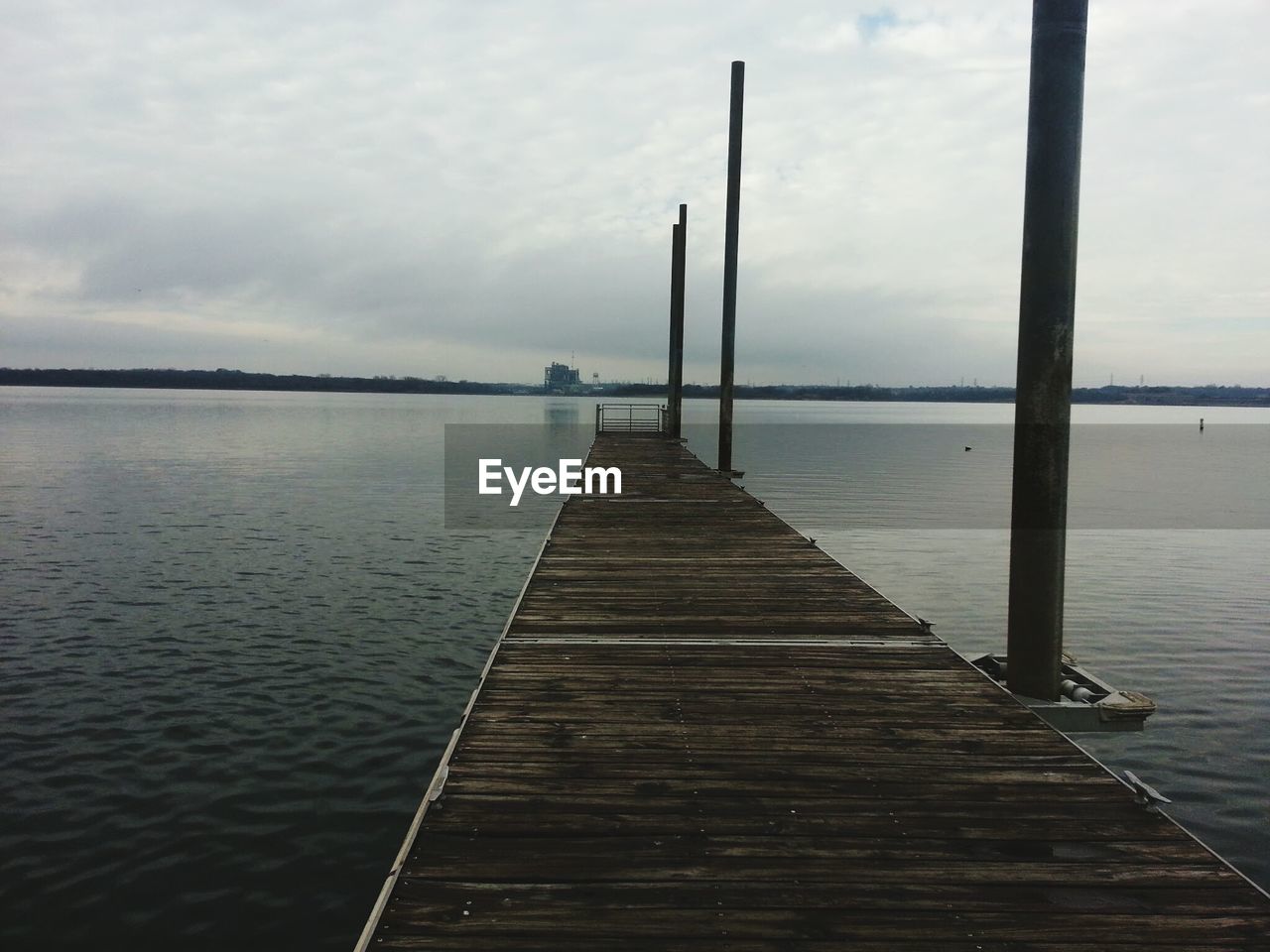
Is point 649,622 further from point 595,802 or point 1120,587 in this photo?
point 1120,587

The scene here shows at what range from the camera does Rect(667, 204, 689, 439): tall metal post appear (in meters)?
35.1

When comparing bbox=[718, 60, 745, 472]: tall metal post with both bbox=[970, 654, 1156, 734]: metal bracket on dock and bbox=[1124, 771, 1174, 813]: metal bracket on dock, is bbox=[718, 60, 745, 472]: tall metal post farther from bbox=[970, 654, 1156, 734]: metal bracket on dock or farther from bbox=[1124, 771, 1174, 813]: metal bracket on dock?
bbox=[1124, 771, 1174, 813]: metal bracket on dock

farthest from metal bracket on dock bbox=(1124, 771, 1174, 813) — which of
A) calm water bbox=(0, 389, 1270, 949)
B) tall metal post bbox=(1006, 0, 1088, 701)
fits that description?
calm water bbox=(0, 389, 1270, 949)

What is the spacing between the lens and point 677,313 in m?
36.1

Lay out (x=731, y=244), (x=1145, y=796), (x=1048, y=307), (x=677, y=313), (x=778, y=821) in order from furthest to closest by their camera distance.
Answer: (x=677, y=313), (x=731, y=244), (x=1048, y=307), (x=1145, y=796), (x=778, y=821)

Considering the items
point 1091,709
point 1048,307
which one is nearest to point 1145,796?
point 1091,709

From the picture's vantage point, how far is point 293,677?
10734mm

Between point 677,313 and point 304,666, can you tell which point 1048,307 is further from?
Result: point 677,313

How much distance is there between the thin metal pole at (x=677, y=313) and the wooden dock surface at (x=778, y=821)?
2904 centimetres

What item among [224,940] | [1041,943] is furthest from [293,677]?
[1041,943]

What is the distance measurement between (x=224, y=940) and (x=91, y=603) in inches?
425

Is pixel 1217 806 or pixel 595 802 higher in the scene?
pixel 595 802

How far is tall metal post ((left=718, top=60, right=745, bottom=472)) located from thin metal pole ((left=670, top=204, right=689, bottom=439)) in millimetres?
12414

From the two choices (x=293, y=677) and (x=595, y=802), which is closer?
(x=595, y=802)
